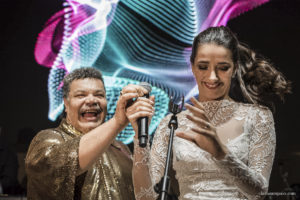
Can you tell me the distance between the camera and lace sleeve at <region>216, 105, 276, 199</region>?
1.52m

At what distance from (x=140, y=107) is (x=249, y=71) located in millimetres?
867

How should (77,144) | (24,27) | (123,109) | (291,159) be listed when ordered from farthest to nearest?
(24,27), (291,159), (77,144), (123,109)

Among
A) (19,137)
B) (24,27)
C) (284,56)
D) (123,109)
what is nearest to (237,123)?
(123,109)

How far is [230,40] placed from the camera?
6.40 feet

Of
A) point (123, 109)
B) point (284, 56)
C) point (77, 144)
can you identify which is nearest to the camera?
point (123, 109)

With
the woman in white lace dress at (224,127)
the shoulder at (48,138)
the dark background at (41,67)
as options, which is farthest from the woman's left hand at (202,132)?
the dark background at (41,67)

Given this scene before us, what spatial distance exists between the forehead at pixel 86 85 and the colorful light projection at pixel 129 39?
1.50 m

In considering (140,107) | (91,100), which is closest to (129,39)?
(91,100)

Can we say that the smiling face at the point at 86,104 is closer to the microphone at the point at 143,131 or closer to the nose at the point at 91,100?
the nose at the point at 91,100

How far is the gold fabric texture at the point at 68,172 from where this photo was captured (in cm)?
181

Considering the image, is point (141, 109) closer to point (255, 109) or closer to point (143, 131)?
point (143, 131)

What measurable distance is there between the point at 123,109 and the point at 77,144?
1.25 ft

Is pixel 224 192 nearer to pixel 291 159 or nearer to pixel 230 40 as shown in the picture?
pixel 230 40

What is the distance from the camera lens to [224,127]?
1.94 meters
